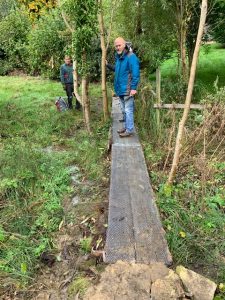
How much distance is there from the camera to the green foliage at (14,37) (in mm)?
19578

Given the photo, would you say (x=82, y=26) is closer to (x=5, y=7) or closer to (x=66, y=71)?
(x=66, y=71)

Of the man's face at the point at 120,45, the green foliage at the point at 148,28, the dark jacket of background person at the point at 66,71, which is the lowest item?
the dark jacket of background person at the point at 66,71

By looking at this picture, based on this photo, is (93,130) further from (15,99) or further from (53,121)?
(15,99)

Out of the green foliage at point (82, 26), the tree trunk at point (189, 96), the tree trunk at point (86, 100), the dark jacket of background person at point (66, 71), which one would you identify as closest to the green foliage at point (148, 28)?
the dark jacket of background person at point (66, 71)

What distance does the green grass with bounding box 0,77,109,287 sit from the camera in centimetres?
406

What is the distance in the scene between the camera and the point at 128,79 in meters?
6.83

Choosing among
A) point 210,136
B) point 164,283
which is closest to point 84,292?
point 164,283

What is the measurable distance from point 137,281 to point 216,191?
240cm

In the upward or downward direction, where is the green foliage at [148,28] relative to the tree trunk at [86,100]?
upward

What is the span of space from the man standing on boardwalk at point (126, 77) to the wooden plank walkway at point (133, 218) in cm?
122

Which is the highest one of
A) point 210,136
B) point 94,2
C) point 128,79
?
point 94,2

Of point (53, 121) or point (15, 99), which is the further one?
point (15, 99)

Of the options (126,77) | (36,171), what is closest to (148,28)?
(126,77)

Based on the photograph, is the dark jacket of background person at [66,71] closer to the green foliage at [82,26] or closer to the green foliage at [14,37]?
the green foliage at [82,26]
